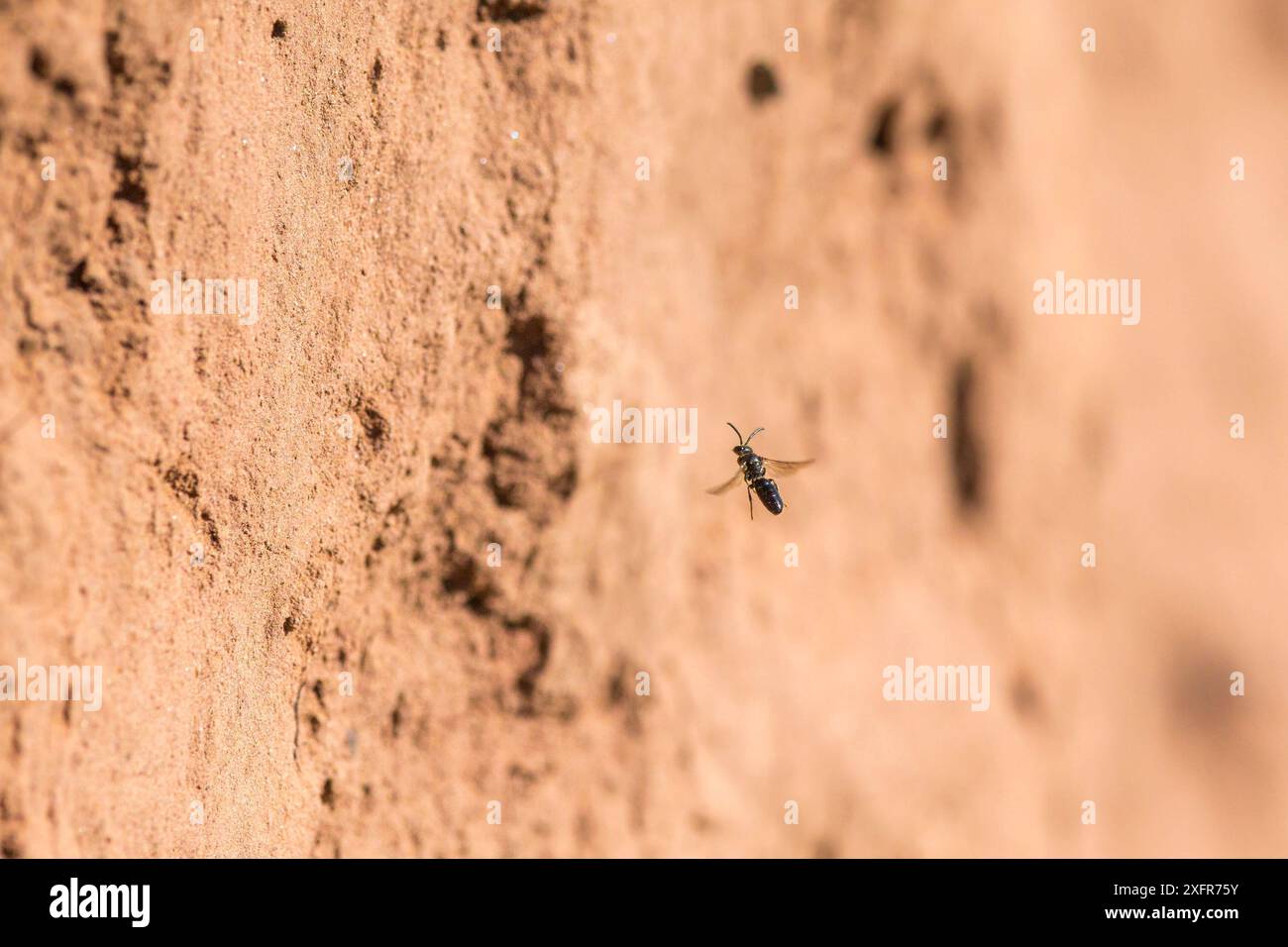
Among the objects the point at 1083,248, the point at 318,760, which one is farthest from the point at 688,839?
the point at 1083,248

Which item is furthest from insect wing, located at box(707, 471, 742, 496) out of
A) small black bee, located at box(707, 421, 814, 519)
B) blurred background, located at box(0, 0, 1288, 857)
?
blurred background, located at box(0, 0, 1288, 857)

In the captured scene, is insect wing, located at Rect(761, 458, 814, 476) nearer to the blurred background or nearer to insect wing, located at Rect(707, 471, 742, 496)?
insect wing, located at Rect(707, 471, 742, 496)

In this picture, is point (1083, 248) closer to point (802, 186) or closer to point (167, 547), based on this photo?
point (802, 186)

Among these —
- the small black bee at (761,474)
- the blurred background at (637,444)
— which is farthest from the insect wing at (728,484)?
the blurred background at (637,444)

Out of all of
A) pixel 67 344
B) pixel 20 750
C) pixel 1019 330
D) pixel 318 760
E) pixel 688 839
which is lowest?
pixel 688 839

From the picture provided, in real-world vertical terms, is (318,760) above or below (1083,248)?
below

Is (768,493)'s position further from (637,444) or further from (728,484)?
(637,444)
